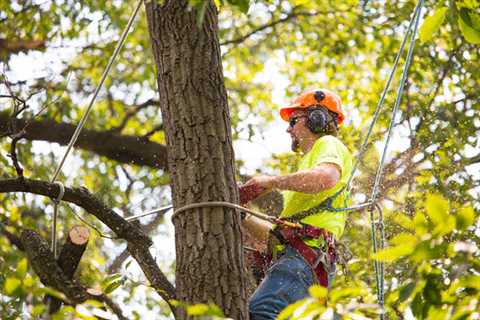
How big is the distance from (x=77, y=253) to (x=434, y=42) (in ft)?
20.6

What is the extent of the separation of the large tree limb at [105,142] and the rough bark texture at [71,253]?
4223 mm

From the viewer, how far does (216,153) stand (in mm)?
2990

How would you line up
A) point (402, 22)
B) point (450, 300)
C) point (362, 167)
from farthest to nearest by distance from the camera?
point (402, 22) → point (362, 167) → point (450, 300)

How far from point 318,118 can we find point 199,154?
4.02ft

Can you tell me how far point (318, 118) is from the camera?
4082mm

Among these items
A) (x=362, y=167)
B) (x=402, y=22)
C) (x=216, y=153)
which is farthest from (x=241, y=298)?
(x=402, y=22)

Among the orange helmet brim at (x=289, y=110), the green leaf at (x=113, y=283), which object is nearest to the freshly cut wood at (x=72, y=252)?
the green leaf at (x=113, y=283)

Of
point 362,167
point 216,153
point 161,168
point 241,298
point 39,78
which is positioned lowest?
point 241,298

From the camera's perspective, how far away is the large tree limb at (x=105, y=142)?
7848 millimetres

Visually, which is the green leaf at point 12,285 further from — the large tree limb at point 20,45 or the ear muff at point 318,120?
the large tree limb at point 20,45

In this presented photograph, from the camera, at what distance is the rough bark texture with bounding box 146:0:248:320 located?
9.36ft

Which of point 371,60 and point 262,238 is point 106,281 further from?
point 371,60

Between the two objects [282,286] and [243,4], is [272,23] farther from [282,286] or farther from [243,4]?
[243,4]

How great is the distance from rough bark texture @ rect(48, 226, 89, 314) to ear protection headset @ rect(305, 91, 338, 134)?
1.20 meters
